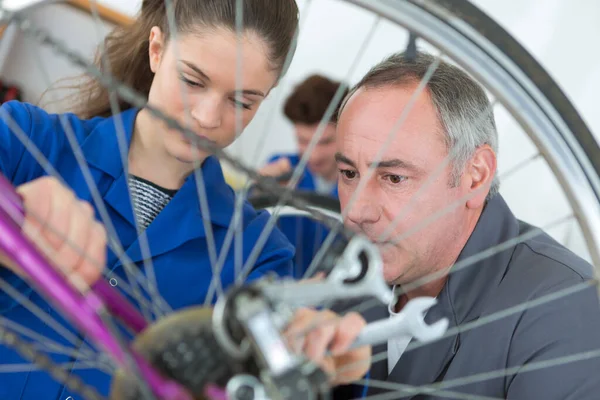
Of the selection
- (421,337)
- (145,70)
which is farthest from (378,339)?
(145,70)

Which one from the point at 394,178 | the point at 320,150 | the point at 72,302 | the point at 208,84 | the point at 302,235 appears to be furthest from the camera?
the point at 320,150

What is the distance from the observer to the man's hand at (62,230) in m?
0.55

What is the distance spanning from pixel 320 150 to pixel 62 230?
1517mm

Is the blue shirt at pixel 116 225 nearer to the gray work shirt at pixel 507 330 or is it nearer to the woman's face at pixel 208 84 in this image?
the woman's face at pixel 208 84

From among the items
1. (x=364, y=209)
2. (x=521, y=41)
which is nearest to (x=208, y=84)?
(x=364, y=209)

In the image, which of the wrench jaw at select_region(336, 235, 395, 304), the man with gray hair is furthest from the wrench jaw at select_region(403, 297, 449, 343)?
the man with gray hair

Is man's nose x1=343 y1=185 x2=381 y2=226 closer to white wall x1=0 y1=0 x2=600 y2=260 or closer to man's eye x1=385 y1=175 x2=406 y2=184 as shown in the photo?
man's eye x1=385 y1=175 x2=406 y2=184

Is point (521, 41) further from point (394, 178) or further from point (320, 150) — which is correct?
point (394, 178)

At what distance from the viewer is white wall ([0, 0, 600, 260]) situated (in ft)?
6.66

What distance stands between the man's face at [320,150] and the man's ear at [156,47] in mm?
1118

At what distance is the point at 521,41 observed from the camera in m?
2.12

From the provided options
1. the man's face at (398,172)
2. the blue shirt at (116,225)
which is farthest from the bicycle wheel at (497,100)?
the man's face at (398,172)

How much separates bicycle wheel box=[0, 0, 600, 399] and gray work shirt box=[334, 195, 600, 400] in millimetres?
205

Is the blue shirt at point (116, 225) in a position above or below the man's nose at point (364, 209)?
below
